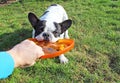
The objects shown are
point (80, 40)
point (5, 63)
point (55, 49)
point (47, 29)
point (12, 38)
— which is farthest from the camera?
point (12, 38)

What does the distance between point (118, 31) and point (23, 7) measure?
3247 mm

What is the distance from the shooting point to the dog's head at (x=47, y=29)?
4977mm

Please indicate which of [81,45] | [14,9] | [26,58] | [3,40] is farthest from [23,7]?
[26,58]

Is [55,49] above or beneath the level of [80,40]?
above

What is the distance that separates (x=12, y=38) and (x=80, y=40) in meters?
1.32

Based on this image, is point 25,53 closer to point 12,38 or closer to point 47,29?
point 47,29

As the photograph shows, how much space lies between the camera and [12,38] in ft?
20.2

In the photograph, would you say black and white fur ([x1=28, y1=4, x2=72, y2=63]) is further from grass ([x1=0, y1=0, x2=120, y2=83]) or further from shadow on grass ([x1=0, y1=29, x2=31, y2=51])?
shadow on grass ([x1=0, y1=29, x2=31, y2=51])

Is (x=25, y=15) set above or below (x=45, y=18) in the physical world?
below

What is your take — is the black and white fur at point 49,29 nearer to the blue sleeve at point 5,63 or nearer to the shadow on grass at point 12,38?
the shadow on grass at point 12,38

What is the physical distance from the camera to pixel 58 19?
584 cm

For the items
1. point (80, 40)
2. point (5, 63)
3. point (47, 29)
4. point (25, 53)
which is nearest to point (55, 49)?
point (47, 29)

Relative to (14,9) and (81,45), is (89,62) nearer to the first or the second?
(81,45)

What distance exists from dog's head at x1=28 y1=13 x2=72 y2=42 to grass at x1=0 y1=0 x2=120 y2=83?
0.40 m
